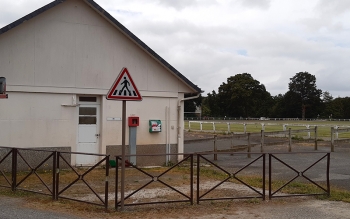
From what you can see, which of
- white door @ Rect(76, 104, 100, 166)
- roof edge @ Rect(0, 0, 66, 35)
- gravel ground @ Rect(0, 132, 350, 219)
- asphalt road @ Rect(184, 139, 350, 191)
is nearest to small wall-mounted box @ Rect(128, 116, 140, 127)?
white door @ Rect(76, 104, 100, 166)

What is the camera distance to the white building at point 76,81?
13781 millimetres

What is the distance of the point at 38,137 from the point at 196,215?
24.6 feet

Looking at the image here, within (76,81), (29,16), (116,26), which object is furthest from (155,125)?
(29,16)

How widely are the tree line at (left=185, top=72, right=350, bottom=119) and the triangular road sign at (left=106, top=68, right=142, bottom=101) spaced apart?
8467cm

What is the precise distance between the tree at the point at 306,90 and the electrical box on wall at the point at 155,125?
89829 mm

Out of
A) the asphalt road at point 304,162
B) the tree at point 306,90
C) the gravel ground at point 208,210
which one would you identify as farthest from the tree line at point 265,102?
the gravel ground at point 208,210

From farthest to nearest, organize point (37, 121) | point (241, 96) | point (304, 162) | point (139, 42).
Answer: point (241, 96) < point (304, 162) < point (139, 42) < point (37, 121)

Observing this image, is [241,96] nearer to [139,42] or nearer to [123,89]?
[139,42]

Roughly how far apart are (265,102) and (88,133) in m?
94.7

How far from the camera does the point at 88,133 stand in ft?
49.2

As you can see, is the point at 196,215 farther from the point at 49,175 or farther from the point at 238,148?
the point at 238,148

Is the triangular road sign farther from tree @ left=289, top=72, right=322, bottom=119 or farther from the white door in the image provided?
tree @ left=289, top=72, right=322, bottom=119

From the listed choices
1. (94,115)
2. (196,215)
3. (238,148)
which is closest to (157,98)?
(94,115)

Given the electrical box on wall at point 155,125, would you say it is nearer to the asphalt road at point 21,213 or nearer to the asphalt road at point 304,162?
the asphalt road at point 304,162
